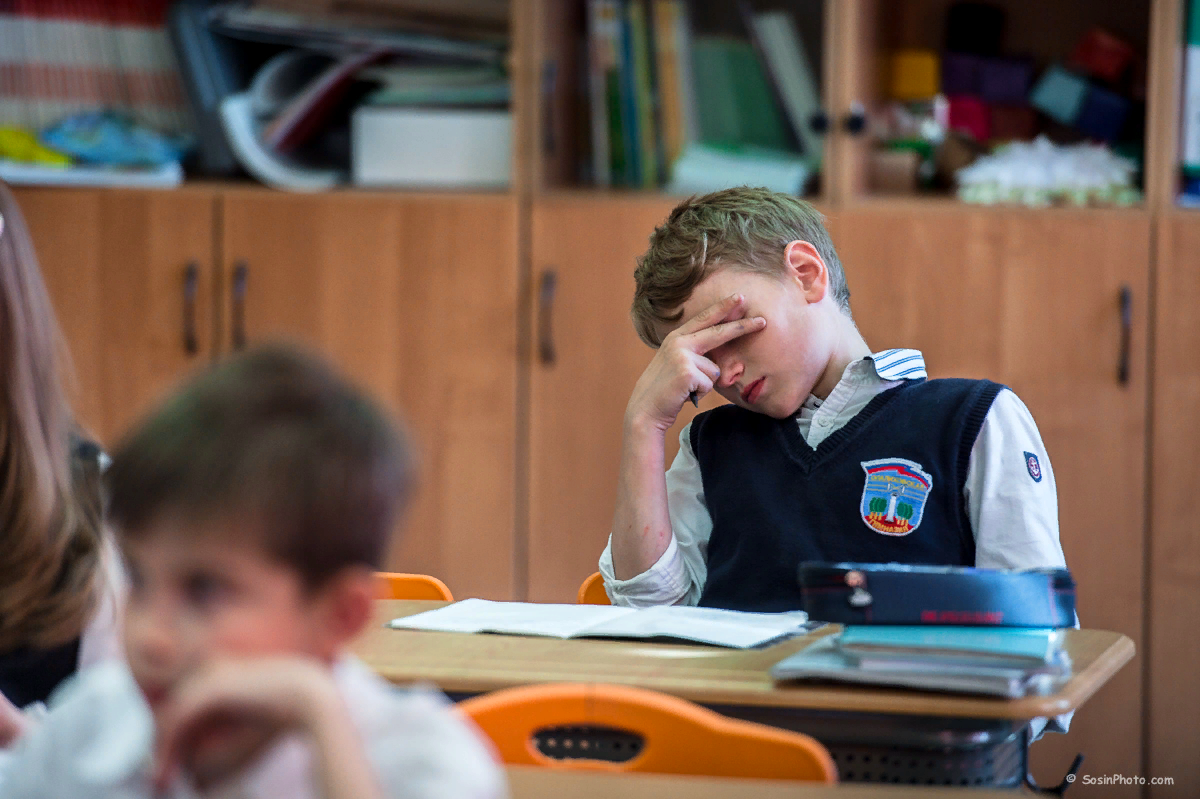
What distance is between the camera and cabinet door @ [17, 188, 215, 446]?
8.61 ft

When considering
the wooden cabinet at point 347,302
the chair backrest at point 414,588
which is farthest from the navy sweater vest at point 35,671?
the wooden cabinet at point 347,302

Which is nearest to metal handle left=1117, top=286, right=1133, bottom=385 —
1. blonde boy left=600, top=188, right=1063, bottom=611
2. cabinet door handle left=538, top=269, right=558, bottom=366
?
blonde boy left=600, top=188, right=1063, bottom=611

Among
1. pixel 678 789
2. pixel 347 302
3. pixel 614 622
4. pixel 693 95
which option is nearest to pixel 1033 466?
pixel 614 622

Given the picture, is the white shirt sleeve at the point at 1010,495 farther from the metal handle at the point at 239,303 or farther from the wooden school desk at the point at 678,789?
the metal handle at the point at 239,303

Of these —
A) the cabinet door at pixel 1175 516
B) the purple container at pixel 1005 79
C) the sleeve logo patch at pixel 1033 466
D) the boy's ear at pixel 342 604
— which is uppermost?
the purple container at pixel 1005 79

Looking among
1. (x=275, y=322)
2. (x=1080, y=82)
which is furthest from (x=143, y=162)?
(x=1080, y=82)

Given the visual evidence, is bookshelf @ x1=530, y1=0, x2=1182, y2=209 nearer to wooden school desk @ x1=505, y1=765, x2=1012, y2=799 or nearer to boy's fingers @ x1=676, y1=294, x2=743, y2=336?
boy's fingers @ x1=676, y1=294, x2=743, y2=336

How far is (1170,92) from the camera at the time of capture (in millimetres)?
2328

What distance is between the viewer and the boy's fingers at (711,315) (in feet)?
5.31

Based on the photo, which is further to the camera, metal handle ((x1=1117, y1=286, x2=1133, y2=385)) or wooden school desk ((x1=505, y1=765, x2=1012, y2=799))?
metal handle ((x1=1117, y1=286, x2=1133, y2=385))

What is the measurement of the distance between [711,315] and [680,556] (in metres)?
0.32

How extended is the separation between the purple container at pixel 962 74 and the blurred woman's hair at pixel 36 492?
190 centimetres
